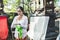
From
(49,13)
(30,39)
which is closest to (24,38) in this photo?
(30,39)

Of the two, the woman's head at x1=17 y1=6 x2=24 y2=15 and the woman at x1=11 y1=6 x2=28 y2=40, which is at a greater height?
the woman's head at x1=17 y1=6 x2=24 y2=15

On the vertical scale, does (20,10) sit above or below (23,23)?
above

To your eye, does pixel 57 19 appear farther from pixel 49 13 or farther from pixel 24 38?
pixel 24 38

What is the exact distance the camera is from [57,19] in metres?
4.33

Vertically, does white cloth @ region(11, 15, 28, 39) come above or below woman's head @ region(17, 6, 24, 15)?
below

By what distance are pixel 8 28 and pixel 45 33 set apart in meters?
0.46

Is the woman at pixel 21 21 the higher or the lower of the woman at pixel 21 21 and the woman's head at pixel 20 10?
the lower

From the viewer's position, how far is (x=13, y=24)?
435 cm

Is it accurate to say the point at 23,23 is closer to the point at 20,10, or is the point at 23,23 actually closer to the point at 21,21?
the point at 21,21

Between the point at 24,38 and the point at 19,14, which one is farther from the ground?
the point at 19,14

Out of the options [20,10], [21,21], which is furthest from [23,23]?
[20,10]

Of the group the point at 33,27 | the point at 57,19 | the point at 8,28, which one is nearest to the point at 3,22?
the point at 8,28

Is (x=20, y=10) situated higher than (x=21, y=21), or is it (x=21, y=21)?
(x=20, y=10)

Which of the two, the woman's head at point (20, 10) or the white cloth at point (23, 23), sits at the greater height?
the woman's head at point (20, 10)
